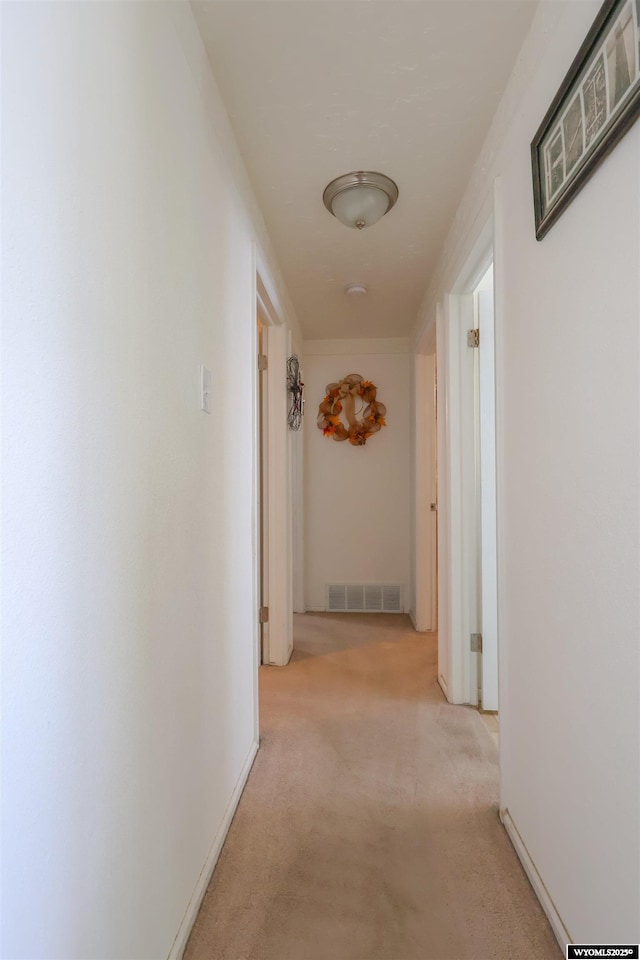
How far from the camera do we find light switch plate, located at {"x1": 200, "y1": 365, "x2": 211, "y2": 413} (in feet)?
4.46

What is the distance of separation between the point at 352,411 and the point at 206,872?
3.28 metres

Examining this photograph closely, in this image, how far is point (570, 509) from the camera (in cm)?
113

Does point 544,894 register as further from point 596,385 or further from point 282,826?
point 596,385

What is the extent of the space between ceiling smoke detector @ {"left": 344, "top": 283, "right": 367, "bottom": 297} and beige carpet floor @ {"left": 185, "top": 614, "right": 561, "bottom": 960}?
2.17 metres

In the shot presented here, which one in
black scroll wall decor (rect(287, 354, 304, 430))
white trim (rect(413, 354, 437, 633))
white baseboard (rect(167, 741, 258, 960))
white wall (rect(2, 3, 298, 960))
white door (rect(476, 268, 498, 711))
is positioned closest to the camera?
white wall (rect(2, 3, 298, 960))

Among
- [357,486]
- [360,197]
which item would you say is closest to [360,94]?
[360,197]

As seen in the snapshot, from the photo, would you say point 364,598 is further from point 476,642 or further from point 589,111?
point 589,111

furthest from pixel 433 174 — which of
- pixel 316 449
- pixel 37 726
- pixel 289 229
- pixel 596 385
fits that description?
pixel 316 449

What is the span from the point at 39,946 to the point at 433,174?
2.25 m

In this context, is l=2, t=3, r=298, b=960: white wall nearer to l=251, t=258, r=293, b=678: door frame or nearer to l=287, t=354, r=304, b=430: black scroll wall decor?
l=251, t=258, r=293, b=678: door frame

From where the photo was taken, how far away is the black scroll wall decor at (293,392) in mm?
3137

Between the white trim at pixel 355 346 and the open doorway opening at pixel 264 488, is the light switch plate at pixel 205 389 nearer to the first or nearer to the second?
the open doorway opening at pixel 264 488

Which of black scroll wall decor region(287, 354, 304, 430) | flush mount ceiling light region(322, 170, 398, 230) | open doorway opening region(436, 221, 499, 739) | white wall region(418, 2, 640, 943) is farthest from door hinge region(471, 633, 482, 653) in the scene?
flush mount ceiling light region(322, 170, 398, 230)
